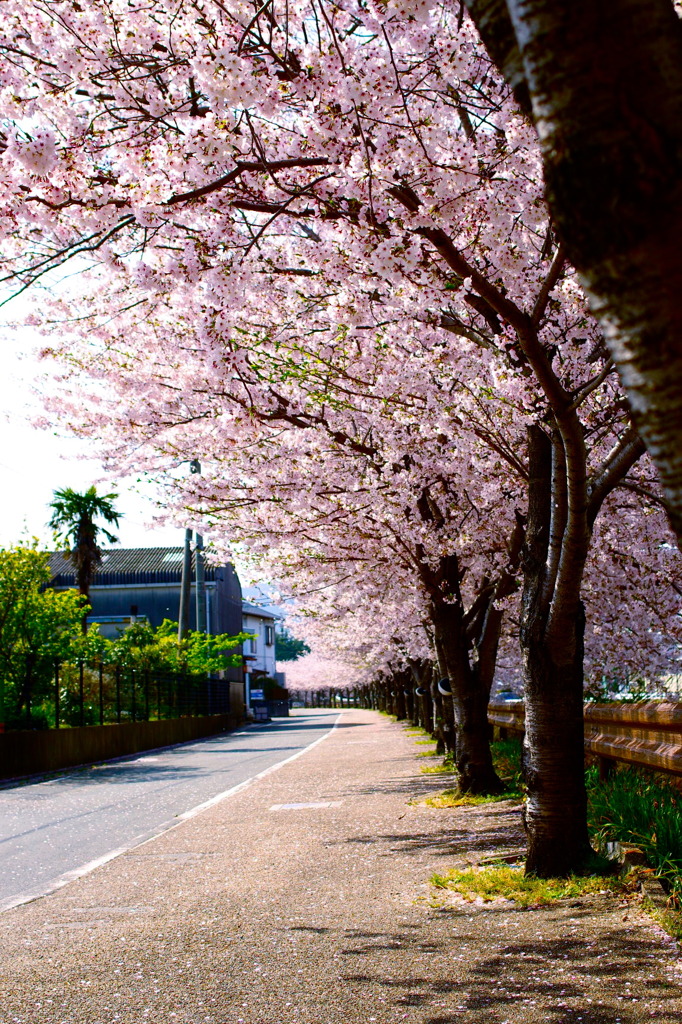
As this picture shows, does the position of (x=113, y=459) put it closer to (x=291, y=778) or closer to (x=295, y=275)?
(x=295, y=275)

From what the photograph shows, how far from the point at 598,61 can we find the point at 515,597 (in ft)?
46.7

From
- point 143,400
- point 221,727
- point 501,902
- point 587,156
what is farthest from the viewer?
point 221,727

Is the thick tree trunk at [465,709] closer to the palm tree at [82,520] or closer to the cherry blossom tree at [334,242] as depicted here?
the cherry blossom tree at [334,242]

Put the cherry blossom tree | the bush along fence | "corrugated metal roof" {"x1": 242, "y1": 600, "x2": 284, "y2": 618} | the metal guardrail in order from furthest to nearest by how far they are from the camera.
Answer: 1. "corrugated metal roof" {"x1": 242, "y1": 600, "x2": 284, "y2": 618}
2. the bush along fence
3. the metal guardrail
4. the cherry blossom tree

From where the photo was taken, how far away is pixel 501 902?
21.0 ft

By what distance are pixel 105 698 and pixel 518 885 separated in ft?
80.1

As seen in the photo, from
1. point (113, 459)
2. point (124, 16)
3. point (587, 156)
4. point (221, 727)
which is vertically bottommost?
point (221, 727)

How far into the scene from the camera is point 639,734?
786 centimetres

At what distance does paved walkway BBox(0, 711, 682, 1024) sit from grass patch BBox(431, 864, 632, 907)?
0.19 m

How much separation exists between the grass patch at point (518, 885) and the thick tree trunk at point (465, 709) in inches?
219

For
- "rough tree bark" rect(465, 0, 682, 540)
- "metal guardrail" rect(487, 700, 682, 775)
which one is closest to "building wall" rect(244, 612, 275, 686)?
"metal guardrail" rect(487, 700, 682, 775)

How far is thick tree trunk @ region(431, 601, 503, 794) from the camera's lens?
13.0 metres

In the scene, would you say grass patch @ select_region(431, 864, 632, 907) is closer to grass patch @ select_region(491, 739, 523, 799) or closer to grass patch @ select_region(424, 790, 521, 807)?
grass patch @ select_region(424, 790, 521, 807)

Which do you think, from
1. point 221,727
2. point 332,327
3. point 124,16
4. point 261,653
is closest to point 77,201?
point 124,16
